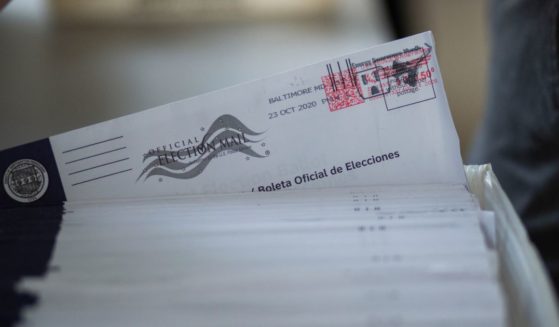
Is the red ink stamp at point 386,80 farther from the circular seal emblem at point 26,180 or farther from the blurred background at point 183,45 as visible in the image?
the blurred background at point 183,45

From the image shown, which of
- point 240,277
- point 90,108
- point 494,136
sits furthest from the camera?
point 90,108

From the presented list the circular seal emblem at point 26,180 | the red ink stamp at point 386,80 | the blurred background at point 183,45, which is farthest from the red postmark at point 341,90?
the blurred background at point 183,45

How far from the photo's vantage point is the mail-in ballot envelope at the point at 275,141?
359mm

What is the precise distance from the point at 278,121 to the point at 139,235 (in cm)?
12

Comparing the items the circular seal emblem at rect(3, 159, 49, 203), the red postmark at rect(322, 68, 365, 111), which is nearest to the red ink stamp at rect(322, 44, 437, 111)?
the red postmark at rect(322, 68, 365, 111)

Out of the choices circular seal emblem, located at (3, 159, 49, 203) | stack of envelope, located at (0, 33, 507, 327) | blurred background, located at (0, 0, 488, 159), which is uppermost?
blurred background, located at (0, 0, 488, 159)

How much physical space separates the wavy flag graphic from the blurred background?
0.70m

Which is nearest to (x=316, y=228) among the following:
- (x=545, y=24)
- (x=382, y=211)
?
(x=382, y=211)

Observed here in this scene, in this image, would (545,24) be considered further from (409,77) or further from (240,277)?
(240,277)

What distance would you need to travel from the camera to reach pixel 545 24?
59cm

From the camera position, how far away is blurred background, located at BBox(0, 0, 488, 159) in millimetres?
1059

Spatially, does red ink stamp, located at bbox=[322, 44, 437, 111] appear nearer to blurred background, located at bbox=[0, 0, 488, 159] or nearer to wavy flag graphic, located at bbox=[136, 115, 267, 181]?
wavy flag graphic, located at bbox=[136, 115, 267, 181]

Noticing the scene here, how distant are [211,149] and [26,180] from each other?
133mm

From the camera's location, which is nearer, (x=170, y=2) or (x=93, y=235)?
(x=93, y=235)
